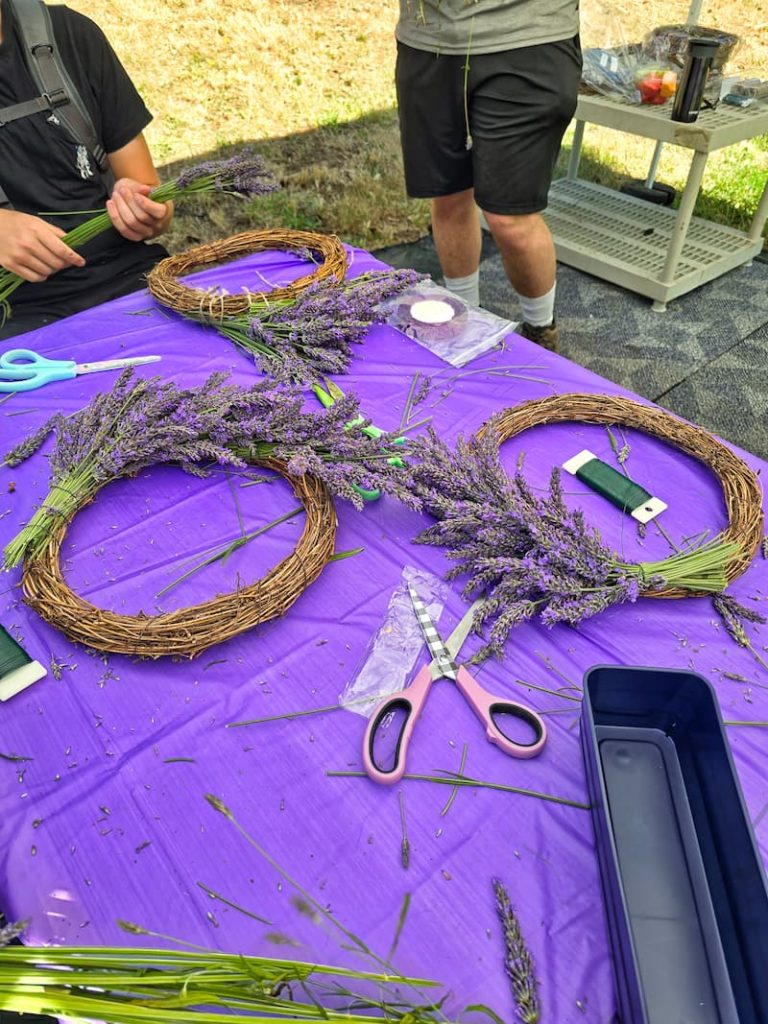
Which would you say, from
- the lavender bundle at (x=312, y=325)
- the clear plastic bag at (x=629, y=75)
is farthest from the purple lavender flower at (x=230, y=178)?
the clear plastic bag at (x=629, y=75)

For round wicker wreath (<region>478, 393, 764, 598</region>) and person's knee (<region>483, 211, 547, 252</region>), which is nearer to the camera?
Answer: round wicker wreath (<region>478, 393, 764, 598</region>)

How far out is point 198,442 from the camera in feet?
4.33

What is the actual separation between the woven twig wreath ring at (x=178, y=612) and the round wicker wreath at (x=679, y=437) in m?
0.48

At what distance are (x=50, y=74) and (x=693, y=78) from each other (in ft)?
7.28

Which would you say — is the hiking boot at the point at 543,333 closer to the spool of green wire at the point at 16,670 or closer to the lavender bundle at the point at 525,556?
the lavender bundle at the point at 525,556

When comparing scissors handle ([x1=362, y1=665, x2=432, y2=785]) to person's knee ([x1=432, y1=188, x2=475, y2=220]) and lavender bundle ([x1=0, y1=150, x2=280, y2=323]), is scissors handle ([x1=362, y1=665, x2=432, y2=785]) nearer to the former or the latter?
lavender bundle ([x1=0, y1=150, x2=280, y2=323])

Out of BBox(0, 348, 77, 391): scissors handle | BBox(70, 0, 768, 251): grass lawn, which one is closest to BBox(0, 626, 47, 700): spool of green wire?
BBox(0, 348, 77, 391): scissors handle

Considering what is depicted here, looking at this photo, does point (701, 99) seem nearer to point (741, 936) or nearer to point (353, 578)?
point (353, 578)

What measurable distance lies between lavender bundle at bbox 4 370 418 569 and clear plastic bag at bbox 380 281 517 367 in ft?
1.25

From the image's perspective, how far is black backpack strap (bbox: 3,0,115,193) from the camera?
193 centimetres

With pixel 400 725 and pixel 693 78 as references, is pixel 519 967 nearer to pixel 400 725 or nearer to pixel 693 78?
pixel 400 725

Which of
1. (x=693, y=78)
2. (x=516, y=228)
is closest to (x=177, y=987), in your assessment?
(x=516, y=228)

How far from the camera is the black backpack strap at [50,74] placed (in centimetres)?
193

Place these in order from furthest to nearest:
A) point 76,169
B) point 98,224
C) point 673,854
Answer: point 76,169
point 98,224
point 673,854
